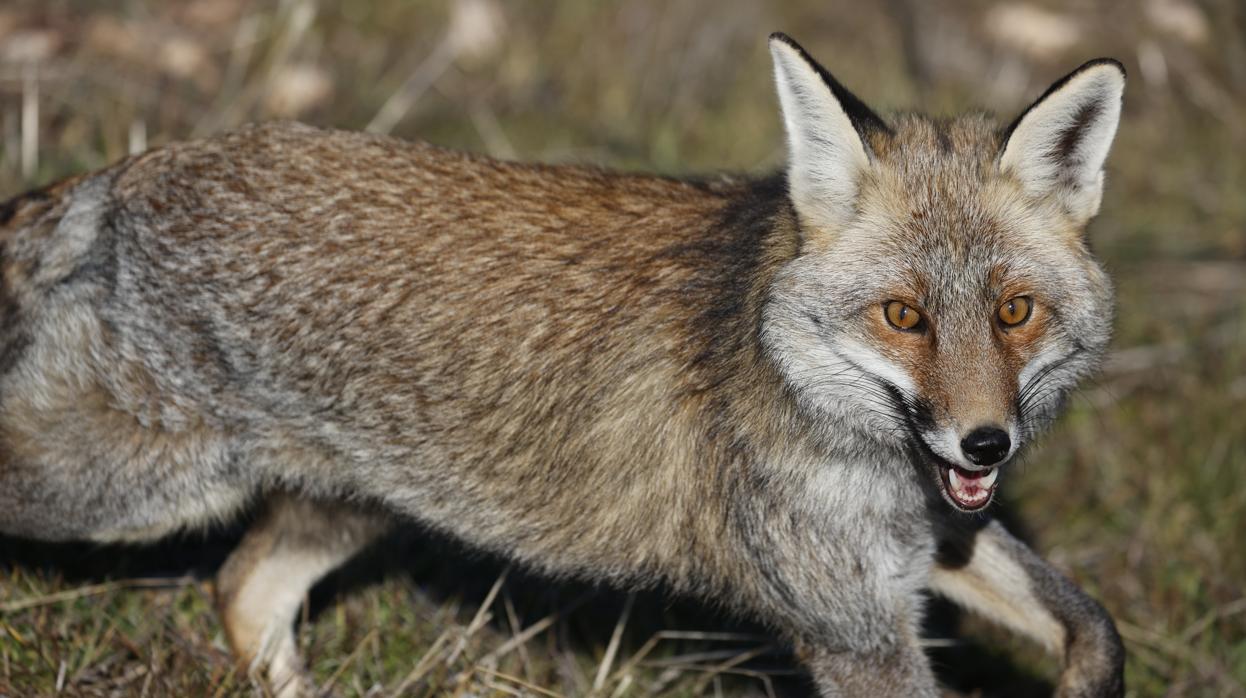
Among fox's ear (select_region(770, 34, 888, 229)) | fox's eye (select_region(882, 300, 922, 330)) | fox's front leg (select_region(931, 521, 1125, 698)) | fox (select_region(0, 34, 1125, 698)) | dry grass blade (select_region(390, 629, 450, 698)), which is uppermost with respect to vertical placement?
fox's ear (select_region(770, 34, 888, 229))

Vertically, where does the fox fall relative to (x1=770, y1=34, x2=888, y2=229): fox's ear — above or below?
below

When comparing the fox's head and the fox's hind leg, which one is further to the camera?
the fox's hind leg

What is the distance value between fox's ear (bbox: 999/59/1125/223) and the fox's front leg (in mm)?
1455

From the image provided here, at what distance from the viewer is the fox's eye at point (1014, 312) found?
4.20 m

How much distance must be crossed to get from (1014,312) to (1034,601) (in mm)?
1565

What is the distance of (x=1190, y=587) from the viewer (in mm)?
6797

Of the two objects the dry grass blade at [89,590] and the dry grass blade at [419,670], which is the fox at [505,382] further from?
the dry grass blade at [419,670]

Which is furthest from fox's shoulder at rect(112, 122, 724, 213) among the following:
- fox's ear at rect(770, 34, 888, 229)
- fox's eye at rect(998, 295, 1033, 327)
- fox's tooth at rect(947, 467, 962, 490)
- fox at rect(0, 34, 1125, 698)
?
fox's tooth at rect(947, 467, 962, 490)

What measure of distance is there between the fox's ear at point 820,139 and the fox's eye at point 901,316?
0.36 meters

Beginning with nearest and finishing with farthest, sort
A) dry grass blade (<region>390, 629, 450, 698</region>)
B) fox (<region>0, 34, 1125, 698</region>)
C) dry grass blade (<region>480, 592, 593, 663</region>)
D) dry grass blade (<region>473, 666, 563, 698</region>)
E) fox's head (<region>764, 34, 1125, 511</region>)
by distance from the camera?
fox's head (<region>764, 34, 1125, 511</region>) < fox (<region>0, 34, 1125, 698</region>) < dry grass blade (<region>473, 666, 563, 698</region>) < dry grass blade (<region>390, 629, 450, 698</region>) < dry grass blade (<region>480, 592, 593, 663</region>)

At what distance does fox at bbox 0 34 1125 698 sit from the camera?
4695 mm

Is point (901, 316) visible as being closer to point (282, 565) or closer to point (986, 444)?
point (986, 444)

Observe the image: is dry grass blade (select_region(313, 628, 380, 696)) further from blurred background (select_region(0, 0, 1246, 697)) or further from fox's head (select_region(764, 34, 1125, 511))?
A: fox's head (select_region(764, 34, 1125, 511))

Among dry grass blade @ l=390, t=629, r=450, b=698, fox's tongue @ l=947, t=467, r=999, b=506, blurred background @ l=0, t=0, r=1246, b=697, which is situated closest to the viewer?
fox's tongue @ l=947, t=467, r=999, b=506
